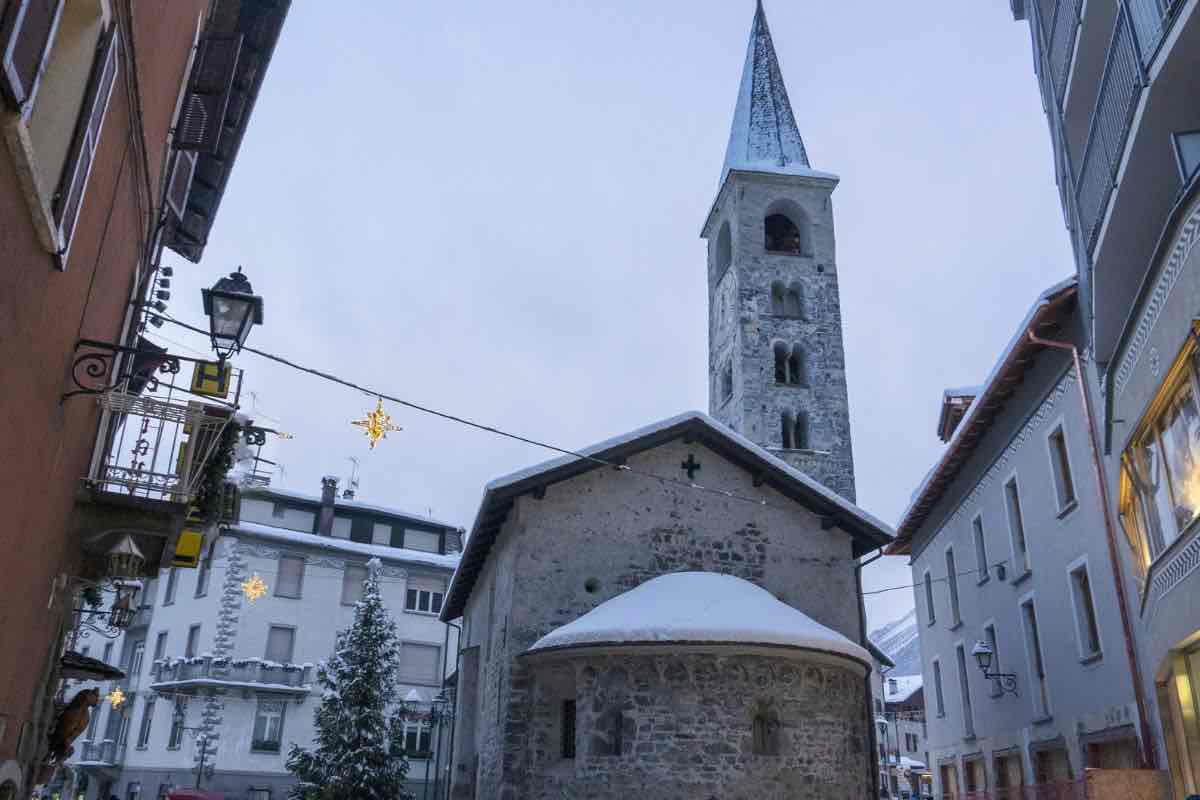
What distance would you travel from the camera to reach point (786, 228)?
3897cm

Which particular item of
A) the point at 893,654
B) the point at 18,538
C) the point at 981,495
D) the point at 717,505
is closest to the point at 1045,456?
the point at 981,495

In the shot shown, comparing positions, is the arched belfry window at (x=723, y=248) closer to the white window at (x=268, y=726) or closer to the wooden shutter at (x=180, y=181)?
the white window at (x=268, y=726)

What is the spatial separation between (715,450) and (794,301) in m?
19.3

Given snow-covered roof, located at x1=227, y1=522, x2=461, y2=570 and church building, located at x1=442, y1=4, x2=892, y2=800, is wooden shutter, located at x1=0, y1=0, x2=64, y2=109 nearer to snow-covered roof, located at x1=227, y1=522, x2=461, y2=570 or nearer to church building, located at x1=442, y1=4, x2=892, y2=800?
church building, located at x1=442, y1=4, x2=892, y2=800

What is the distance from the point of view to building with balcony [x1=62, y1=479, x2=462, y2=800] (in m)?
34.3

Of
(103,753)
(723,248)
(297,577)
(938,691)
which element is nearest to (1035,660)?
(938,691)

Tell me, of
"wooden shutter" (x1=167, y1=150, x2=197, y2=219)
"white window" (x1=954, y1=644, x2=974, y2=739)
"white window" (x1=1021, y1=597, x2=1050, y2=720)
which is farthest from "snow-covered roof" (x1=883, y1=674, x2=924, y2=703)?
"wooden shutter" (x1=167, y1=150, x2=197, y2=219)

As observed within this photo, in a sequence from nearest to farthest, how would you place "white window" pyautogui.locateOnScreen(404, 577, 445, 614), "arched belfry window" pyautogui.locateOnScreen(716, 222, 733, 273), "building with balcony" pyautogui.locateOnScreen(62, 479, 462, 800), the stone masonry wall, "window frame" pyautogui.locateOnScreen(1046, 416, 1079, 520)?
the stone masonry wall < "window frame" pyautogui.locateOnScreen(1046, 416, 1079, 520) < "building with balcony" pyautogui.locateOnScreen(62, 479, 462, 800) < "arched belfry window" pyautogui.locateOnScreen(716, 222, 733, 273) < "white window" pyautogui.locateOnScreen(404, 577, 445, 614)

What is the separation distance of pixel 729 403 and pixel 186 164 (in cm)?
2596

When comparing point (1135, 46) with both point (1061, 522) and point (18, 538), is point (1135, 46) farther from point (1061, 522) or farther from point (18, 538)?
point (18, 538)

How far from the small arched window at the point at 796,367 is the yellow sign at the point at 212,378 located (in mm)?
28205

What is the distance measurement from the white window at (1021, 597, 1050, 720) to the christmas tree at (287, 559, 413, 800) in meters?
16.3

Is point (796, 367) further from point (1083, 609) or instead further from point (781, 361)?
point (1083, 609)

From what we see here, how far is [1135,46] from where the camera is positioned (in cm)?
985
